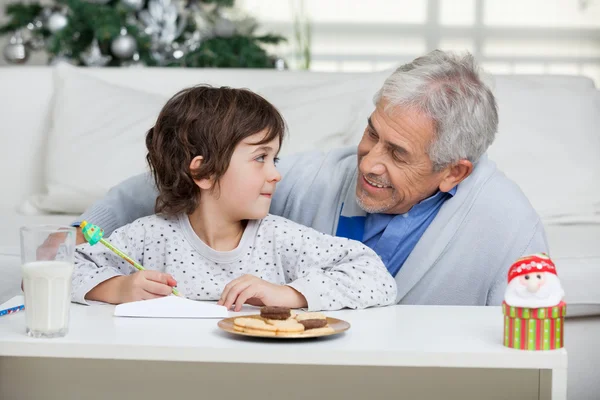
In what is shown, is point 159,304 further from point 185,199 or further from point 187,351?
point 185,199

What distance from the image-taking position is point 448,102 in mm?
1664

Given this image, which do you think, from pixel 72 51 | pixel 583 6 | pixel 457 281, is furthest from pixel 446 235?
pixel 583 6

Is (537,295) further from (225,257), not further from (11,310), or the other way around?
(11,310)

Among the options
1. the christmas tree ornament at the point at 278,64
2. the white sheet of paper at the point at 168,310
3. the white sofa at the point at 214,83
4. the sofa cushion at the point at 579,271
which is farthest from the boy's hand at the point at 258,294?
the christmas tree ornament at the point at 278,64

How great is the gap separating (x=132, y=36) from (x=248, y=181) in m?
2.28

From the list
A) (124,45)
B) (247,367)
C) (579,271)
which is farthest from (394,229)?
(124,45)

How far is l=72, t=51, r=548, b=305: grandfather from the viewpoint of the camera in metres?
1.64

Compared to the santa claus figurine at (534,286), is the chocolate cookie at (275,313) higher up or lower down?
lower down

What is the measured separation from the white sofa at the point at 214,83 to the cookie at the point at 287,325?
1.18m

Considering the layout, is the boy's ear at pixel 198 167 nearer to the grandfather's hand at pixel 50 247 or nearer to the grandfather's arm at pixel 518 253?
the grandfather's hand at pixel 50 247

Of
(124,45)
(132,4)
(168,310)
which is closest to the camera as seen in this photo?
(168,310)

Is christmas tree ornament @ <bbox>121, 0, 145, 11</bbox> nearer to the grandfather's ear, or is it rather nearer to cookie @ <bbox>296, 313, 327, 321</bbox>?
the grandfather's ear

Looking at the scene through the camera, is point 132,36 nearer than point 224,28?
Yes

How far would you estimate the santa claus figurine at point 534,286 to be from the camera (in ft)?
3.39
